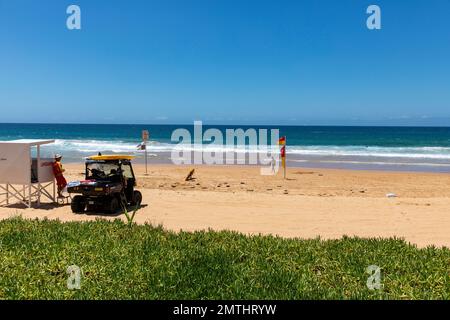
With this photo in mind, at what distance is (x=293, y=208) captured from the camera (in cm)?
1242

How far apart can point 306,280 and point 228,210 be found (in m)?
7.23

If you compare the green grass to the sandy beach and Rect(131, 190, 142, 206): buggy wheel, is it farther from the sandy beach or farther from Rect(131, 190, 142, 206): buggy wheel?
Rect(131, 190, 142, 206): buggy wheel

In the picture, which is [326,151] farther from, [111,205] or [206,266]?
[206,266]

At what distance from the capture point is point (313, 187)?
17891 millimetres

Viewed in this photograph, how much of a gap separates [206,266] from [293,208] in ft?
24.6

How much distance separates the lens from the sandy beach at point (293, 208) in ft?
31.7

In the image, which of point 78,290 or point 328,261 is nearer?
point 78,290

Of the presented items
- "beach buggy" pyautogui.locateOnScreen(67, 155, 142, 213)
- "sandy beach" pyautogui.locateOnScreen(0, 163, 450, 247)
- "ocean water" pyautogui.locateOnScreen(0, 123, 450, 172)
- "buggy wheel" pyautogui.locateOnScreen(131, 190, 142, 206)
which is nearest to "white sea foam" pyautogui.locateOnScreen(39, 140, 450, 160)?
"ocean water" pyautogui.locateOnScreen(0, 123, 450, 172)

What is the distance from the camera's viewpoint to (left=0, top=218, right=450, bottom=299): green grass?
459 cm

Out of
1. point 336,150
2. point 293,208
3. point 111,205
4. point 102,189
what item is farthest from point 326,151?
point 102,189
